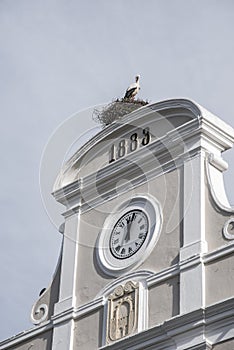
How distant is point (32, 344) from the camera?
77.9ft

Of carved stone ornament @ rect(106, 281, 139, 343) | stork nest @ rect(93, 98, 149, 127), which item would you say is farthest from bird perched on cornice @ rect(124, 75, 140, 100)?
carved stone ornament @ rect(106, 281, 139, 343)

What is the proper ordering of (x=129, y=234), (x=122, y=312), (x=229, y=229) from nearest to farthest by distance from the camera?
1. (x=229, y=229)
2. (x=122, y=312)
3. (x=129, y=234)

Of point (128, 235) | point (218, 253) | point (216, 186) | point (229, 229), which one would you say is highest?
point (216, 186)

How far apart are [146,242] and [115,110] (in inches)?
179

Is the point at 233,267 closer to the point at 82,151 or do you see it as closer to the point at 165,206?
the point at 165,206

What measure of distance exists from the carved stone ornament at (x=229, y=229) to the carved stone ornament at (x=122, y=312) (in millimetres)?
1788

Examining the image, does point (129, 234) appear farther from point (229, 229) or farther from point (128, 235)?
point (229, 229)

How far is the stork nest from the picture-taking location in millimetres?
26422

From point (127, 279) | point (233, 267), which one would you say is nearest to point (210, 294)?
point (233, 267)

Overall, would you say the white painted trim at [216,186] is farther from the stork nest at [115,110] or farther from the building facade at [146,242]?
the stork nest at [115,110]

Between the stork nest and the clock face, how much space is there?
343 centimetres

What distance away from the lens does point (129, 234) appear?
23172mm

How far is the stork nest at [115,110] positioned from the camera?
1040 inches

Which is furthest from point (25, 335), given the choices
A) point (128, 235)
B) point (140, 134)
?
point (140, 134)
